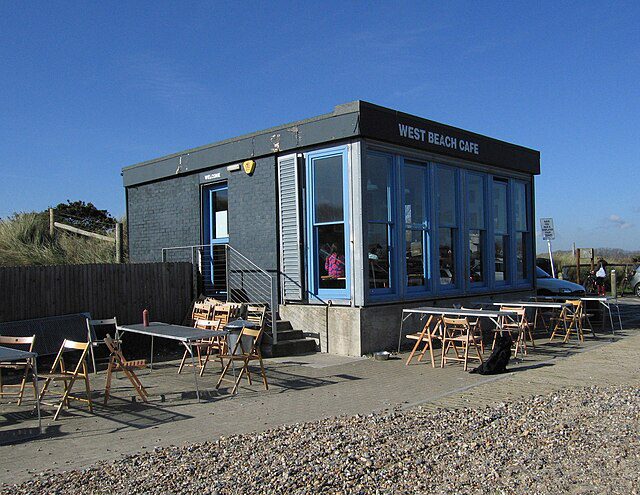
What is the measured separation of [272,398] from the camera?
8.29 meters

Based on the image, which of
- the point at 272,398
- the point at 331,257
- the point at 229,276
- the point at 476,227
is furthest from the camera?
the point at 476,227

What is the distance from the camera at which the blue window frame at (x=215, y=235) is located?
579 inches

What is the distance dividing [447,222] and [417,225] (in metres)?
1.07

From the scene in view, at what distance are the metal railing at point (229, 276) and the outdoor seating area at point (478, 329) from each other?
2.77 metres

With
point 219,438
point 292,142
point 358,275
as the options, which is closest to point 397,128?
point 292,142

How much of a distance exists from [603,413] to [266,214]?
26.8 feet

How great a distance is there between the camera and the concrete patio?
6246 mm

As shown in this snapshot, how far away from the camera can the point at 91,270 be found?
38.9ft

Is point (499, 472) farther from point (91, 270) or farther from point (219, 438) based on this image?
point (91, 270)

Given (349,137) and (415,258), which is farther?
(415,258)

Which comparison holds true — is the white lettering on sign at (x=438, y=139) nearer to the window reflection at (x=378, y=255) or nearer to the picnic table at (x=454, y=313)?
the window reflection at (x=378, y=255)

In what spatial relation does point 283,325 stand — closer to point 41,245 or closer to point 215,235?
point 215,235

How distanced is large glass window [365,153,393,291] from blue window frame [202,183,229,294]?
144 inches

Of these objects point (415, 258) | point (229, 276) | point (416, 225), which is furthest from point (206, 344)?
point (416, 225)
